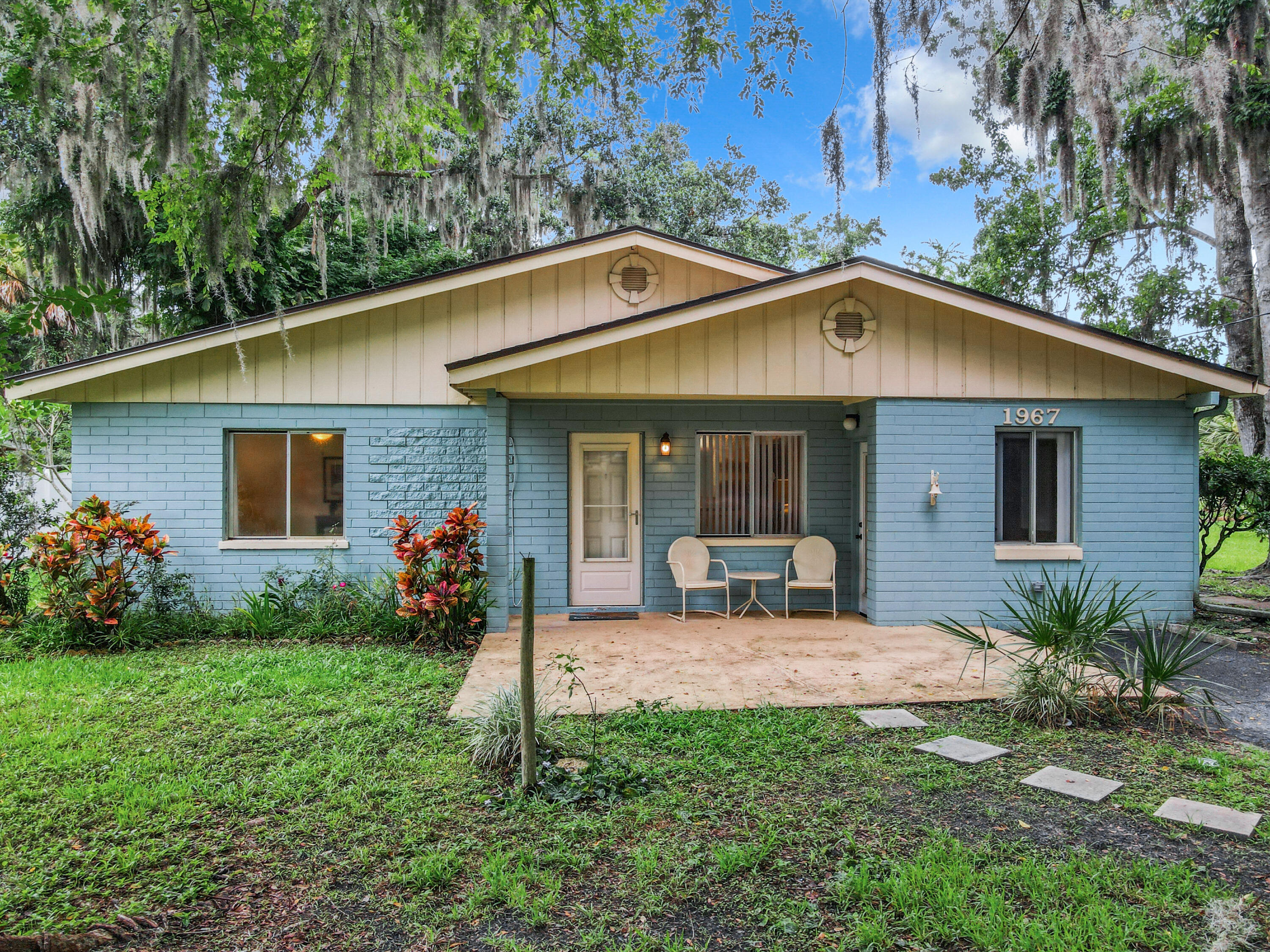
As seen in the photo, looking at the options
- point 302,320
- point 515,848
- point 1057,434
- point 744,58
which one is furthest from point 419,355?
point 1057,434

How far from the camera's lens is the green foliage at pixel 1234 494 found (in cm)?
810

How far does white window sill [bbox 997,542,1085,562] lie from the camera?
749 centimetres

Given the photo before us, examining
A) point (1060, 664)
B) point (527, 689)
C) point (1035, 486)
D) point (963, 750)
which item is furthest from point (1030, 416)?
point (527, 689)

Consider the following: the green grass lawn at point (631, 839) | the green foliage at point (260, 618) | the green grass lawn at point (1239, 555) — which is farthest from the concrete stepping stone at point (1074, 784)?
the green grass lawn at point (1239, 555)

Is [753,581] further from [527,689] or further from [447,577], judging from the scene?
[527,689]

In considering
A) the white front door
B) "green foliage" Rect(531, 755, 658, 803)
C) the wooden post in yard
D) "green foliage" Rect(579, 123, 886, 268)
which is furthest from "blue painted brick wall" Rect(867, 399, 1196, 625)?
"green foliage" Rect(579, 123, 886, 268)

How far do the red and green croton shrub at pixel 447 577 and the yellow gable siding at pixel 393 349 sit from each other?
1.75 m

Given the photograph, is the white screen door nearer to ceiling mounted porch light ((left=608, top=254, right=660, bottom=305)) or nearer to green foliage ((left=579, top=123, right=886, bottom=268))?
ceiling mounted porch light ((left=608, top=254, right=660, bottom=305))

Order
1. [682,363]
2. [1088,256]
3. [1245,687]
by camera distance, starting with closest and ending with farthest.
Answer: [1245,687] < [682,363] < [1088,256]

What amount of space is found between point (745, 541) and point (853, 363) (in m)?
2.38

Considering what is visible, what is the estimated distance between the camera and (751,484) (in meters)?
A: 8.44

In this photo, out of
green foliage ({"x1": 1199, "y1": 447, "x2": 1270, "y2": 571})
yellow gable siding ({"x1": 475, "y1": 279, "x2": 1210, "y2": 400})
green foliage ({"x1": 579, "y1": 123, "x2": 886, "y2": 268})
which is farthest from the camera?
green foliage ({"x1": 579, "y1": 123, "x2": 886, "y2": 268})

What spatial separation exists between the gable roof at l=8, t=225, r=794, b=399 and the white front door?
6.79ft

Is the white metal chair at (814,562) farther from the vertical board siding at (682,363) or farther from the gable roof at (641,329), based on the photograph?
the gable roof at (641,329)
